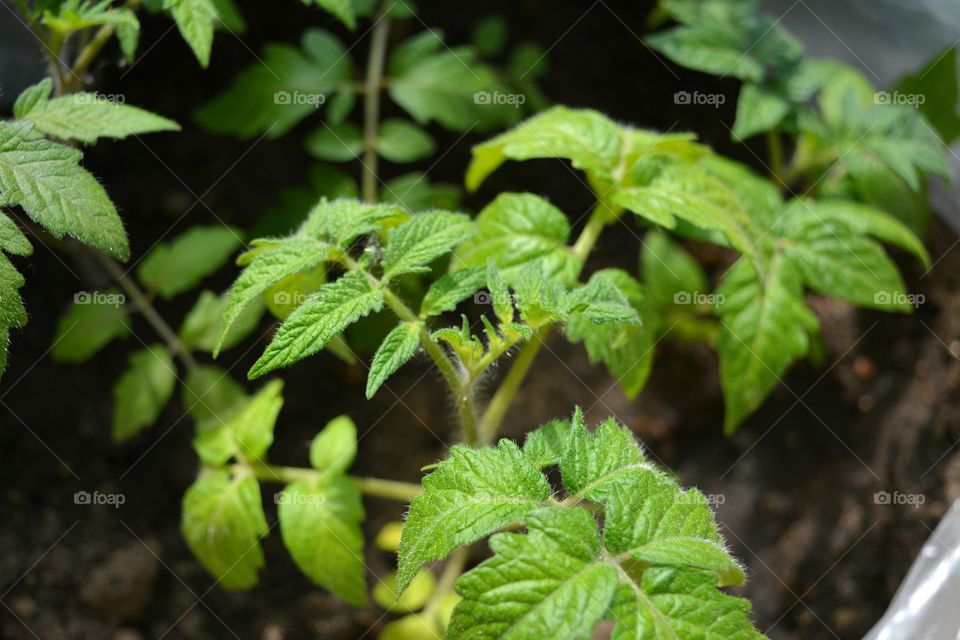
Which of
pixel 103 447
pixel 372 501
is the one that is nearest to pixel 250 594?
pixel 372 501

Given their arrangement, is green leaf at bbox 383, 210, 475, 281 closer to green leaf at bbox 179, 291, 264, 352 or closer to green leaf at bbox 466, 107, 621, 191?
green leaf at bbox 466, 107, 621, 191

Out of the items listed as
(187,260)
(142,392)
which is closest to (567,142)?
(187,260)

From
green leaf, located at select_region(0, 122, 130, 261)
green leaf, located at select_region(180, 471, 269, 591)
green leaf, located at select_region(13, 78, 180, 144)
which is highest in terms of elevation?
green leaf, located at select_region(13, 78, 180, 144)

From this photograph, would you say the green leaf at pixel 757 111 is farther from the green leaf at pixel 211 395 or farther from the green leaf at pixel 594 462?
the green leaf at pixel 211 395

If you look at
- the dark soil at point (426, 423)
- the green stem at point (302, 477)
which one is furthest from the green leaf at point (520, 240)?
the dark soil at point (426, 423)

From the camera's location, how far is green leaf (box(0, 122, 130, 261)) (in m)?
1.60

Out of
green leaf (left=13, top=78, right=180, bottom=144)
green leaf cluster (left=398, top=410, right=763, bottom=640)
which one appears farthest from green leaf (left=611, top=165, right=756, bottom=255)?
green leaf (left=13, top=78, right=180, bottom=144)

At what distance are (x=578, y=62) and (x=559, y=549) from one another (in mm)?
2271

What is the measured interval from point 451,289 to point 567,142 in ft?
1.91

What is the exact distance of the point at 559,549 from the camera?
1.37m

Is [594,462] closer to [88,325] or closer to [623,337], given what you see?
[623,337]

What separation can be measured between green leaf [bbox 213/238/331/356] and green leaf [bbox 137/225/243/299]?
0.80 metres

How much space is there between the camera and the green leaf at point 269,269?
1.57m

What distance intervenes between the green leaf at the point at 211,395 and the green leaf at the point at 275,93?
2.47 ft
